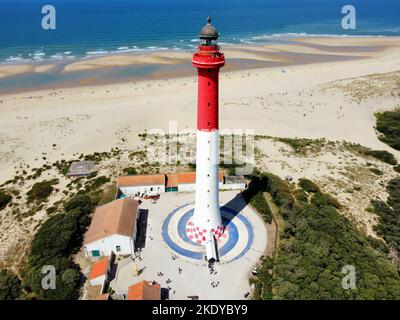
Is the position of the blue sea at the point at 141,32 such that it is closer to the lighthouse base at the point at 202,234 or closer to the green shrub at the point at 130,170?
the green shrub at the point at 130,170

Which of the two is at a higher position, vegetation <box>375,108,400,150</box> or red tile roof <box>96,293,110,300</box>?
vegetation <box>375,108,400,150</box>

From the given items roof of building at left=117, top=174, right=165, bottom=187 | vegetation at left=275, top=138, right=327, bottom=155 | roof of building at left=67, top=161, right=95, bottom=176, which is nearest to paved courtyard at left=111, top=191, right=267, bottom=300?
roof of building at left=117, top=174, right=165, bottom=187

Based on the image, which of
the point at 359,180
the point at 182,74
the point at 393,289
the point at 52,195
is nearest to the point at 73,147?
the point at 52,195

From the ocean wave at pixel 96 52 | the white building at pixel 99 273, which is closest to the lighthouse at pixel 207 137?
the white building at pixel 99 273

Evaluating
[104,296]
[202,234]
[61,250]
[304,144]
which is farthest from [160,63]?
[104,296]

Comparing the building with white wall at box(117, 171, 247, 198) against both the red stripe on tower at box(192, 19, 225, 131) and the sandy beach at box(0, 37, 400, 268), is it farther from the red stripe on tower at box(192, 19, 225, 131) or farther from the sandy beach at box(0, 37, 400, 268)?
the red stripe on tower at box(192, 19, 225, 131)
